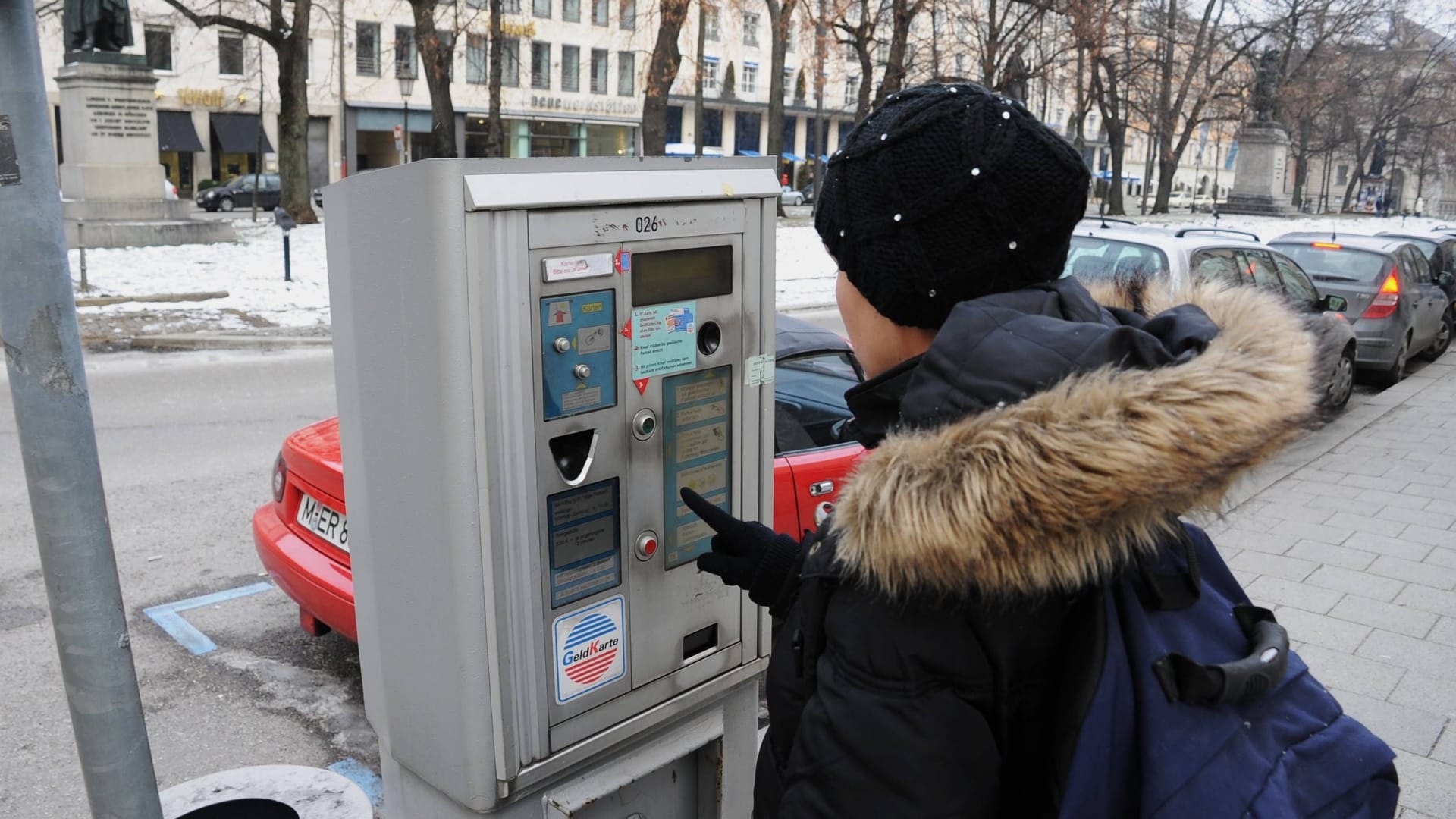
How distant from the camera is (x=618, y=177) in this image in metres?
1.98

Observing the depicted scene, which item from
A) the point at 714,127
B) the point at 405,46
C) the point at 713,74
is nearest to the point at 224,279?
the point at 405,46

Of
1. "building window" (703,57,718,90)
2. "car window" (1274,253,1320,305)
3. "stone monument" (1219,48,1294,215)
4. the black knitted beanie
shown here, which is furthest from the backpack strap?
"building window" (703,57,718,90)

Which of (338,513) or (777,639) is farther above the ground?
(777,639)

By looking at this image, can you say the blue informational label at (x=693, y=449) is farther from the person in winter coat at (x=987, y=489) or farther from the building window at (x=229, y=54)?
the building window at (x=229, y=54)

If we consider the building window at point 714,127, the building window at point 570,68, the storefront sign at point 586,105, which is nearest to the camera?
the storefront sign at point 586,105

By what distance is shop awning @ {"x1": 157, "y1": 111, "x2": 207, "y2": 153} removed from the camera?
40.4 meters

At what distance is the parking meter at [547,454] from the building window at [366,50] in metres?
46.1

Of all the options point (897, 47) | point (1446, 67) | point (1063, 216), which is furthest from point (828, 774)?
point (1446, 67)

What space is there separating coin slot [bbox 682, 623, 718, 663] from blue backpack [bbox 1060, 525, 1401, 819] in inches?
Result: 45.8

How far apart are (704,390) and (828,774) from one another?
109 centimetres

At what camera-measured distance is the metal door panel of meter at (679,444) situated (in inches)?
82.4

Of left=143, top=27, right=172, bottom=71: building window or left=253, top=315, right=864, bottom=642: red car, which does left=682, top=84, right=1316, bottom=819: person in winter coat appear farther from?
left=143, top=27, right=172, bottom=71: building window

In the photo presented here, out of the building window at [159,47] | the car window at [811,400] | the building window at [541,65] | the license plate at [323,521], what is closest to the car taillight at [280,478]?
the license plate at [323,521]

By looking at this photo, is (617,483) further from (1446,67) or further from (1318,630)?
(1446,67)
